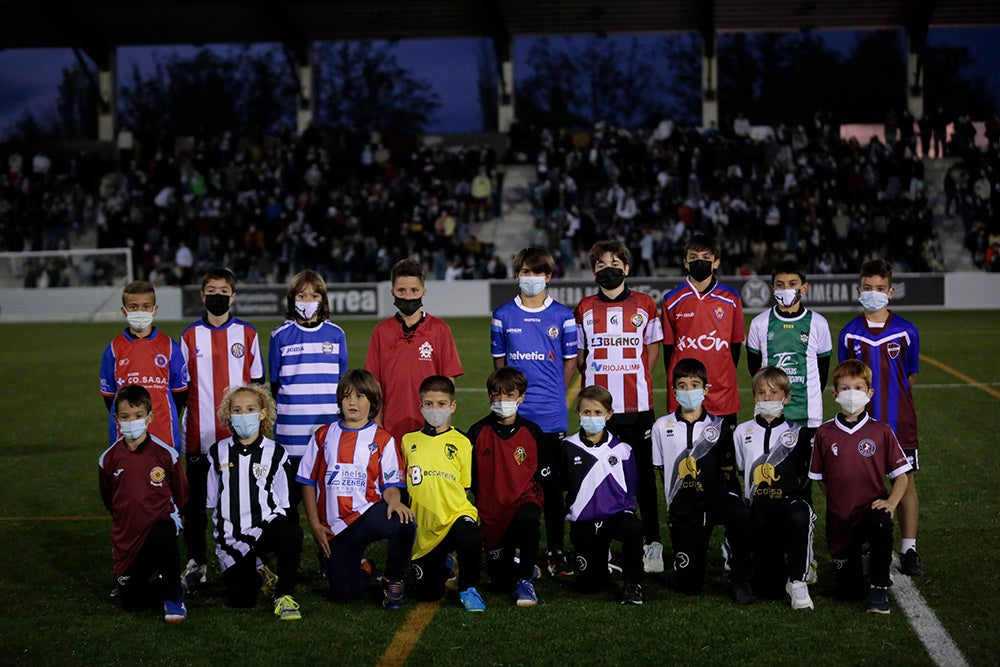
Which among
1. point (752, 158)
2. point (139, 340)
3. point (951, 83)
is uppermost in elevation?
point (951, 83)

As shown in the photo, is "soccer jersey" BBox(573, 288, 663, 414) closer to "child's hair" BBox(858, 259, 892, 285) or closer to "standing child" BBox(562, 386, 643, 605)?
"standing child" BBox(562, 386, 643, 605)

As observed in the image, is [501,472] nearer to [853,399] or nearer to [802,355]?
[853,399]

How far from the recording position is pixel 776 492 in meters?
6.36

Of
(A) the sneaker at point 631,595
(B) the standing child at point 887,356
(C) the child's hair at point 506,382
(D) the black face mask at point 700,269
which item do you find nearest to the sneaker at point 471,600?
(A) the sneaker at point 631,595

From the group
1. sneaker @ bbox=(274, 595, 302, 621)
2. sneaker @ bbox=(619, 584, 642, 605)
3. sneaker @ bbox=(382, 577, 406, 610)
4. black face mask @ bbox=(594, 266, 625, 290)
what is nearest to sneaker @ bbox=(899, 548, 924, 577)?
sneaker @ bbox=(619, 584, 642, 605)

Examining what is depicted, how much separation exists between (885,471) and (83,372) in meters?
14.3

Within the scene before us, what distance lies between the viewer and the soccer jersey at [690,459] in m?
6.49

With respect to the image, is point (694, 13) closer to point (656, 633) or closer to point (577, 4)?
point (577, 4)

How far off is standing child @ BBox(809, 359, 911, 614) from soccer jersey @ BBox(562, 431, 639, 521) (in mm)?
1043

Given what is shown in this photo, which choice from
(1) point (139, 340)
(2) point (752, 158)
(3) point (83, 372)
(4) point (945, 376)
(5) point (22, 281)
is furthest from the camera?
(2) point (752, 158)

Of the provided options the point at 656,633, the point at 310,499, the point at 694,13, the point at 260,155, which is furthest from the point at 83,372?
the point at 694,13

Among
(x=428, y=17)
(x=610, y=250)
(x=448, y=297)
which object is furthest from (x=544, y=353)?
(x=428, y=17)

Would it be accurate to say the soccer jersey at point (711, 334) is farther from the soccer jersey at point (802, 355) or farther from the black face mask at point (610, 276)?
the black face mask at point (610, 276)

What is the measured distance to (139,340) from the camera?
718 cm
